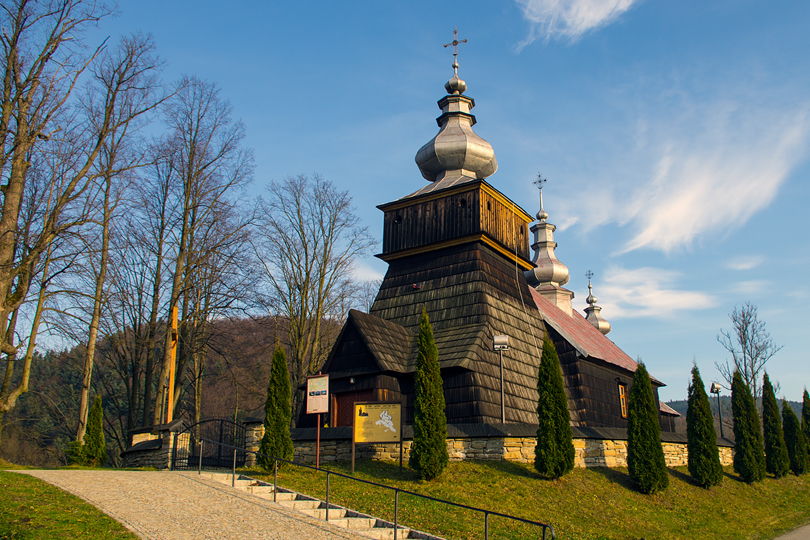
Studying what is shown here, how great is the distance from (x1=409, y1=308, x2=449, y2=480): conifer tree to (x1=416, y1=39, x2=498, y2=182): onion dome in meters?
11.2

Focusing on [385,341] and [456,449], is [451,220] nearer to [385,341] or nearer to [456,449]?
[385,341]

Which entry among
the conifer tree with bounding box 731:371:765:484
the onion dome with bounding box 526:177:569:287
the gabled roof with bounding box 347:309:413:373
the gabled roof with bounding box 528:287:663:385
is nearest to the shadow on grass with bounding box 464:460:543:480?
the gabled roof with bounding box 347:309:413:373

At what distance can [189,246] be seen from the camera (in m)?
22.7

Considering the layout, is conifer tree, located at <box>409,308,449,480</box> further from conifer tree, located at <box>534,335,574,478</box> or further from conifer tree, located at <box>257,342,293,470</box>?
conifer tree, located at <box>257,342,293,470</box>

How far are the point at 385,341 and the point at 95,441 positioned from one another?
8502 millimetres

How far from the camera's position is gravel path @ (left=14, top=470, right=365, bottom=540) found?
9977 millimetres

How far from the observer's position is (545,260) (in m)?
43.6

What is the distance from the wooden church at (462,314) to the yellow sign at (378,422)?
372cm

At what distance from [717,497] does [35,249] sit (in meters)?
18.5

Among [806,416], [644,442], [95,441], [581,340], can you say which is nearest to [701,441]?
[644,442]

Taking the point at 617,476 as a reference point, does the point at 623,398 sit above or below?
above

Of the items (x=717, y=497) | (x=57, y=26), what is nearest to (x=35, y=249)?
(x=57, y=26)

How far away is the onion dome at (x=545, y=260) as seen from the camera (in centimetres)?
4284

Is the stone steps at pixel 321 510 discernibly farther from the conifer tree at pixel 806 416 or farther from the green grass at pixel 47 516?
the conifer tree at pixel 806 416
